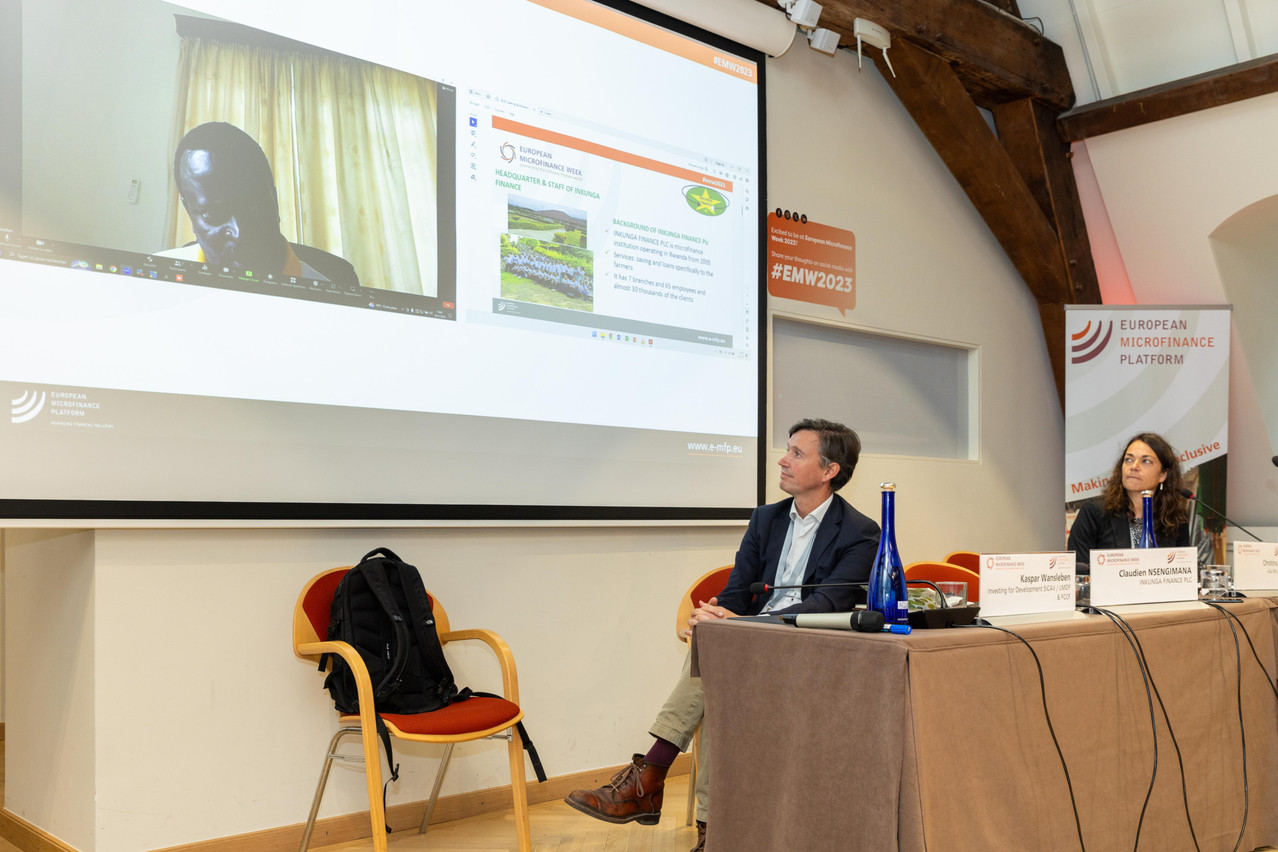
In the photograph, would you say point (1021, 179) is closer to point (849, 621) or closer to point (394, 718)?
point (849, 621)

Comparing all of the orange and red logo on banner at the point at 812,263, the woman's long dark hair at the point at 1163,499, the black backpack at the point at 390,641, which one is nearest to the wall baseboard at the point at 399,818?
the black backpack at the point at 390,641

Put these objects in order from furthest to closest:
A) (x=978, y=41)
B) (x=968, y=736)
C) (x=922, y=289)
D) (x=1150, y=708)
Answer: (x=922, y=289)
(x=978, y=41)
(x=1150, y=708)
(x=968, y=736)

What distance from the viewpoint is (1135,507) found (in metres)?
3.55

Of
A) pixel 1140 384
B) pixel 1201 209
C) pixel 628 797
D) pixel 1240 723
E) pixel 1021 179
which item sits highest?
pixel 1021 179

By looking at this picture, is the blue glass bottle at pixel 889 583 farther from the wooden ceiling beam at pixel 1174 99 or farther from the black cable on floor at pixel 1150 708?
the wooden ceiling beam at pixel 1174 99

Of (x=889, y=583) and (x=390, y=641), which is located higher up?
(x=889, y=583)

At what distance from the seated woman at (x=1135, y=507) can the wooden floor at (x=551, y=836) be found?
168 centimetres

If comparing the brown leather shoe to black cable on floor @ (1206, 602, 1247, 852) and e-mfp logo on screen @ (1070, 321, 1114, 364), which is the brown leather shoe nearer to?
black cable on floor @ (1206, 602, 1247, 852)

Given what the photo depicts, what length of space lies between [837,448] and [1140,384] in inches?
124

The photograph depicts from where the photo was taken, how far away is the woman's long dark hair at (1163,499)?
138 inches

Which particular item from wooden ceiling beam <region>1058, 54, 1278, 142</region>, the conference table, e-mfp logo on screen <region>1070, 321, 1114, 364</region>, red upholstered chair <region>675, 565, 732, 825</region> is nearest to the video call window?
red upholstered chair <region>675, 565, 732, 825</region>

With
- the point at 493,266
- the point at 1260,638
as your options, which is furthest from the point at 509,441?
the point at 1260,638

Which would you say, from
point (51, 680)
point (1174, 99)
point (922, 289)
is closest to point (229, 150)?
point (51, 680)

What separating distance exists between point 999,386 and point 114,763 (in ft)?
14.8
